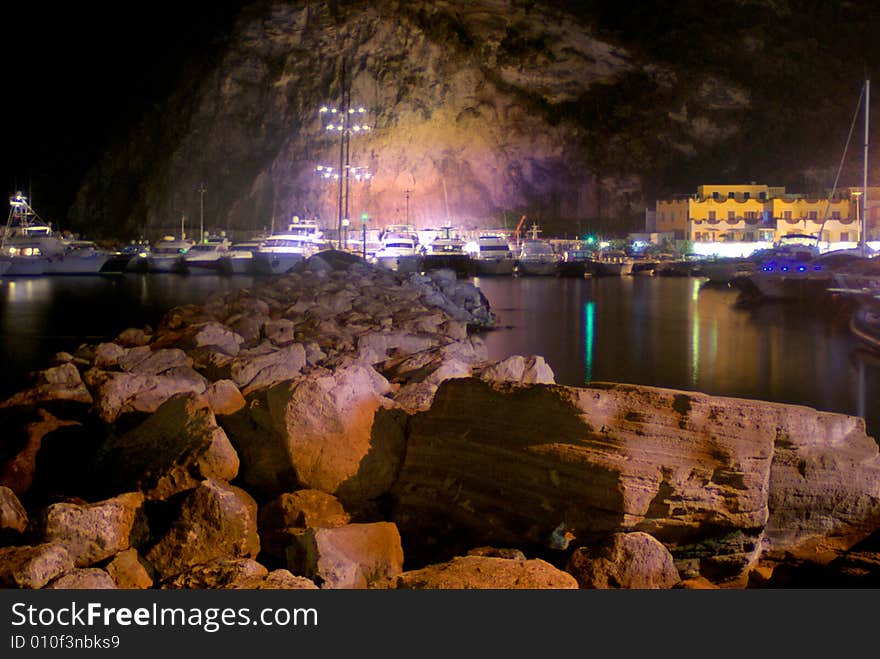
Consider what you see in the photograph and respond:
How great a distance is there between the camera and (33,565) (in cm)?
444

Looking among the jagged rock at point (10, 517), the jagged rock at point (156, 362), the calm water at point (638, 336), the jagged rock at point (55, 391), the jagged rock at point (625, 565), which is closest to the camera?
the jagged rock at point (625, 565)

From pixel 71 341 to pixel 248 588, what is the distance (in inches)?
479

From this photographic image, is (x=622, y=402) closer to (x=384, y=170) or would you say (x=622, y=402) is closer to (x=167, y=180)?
(x=384, y=170)

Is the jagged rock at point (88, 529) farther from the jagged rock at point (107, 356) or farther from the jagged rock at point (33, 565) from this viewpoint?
the jagged rock at point (107, 356)

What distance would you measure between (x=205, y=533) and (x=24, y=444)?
8.76 ft

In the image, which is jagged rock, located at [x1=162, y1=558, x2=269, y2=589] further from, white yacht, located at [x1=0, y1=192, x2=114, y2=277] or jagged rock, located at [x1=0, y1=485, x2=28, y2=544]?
white yacht, located at [x1=0, y1=192, x2=114, y2=277]

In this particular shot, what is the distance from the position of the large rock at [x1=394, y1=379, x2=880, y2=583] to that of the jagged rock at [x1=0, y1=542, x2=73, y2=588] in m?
1.92

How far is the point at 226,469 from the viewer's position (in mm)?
5883

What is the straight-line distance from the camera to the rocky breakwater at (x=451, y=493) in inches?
184

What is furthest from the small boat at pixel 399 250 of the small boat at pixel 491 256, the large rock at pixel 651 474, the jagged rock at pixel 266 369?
the large rock at pixel 651 474

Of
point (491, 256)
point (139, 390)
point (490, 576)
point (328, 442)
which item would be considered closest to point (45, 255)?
point (491, 256)

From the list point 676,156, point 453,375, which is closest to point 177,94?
point 676,156

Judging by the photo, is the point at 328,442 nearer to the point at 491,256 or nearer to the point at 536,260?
the point at 536,260

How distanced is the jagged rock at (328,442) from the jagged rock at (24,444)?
5.85 ft
